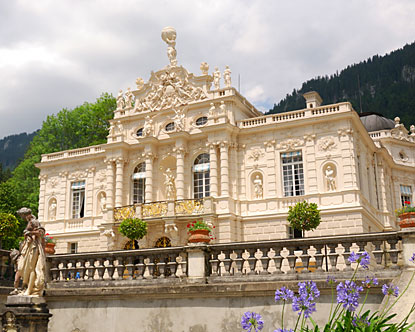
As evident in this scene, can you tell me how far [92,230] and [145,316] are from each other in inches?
915

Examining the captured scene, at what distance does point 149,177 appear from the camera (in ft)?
99.6

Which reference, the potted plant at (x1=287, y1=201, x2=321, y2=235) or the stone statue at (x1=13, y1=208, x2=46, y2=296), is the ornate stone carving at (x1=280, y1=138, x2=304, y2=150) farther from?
the stone statue at (x1=13, y1=208, x2=46, y2=296)

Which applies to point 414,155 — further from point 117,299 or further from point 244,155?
point 117,299

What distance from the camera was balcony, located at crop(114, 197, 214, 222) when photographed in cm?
2780

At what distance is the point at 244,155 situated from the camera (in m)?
29.2

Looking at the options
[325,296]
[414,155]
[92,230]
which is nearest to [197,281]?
[325,296]

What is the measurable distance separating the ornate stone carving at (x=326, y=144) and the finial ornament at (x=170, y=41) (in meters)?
11.3

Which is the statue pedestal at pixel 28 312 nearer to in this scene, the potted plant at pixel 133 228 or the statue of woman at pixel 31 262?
the statue of woman at pixel 31 262

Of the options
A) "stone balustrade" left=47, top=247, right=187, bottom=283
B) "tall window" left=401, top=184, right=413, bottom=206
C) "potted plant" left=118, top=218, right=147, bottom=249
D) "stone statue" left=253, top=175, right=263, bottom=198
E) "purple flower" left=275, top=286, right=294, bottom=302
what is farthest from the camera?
"tall window" left=401, top=184, right=413, bottom=206

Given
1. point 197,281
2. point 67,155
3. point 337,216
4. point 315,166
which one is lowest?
point 197,281

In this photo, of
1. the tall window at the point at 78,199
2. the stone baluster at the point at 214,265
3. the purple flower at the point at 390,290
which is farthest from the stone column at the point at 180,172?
the purple flower at the point at 390,290

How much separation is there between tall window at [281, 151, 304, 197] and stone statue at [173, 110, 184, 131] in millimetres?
6674

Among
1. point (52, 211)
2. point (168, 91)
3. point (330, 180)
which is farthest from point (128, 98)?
point (330, 180)

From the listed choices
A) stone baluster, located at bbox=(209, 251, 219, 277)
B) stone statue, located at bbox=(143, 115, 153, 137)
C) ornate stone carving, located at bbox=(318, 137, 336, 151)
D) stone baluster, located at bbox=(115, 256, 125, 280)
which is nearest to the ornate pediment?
stone statue, located at bbox=(143, 115, 153, 137)
